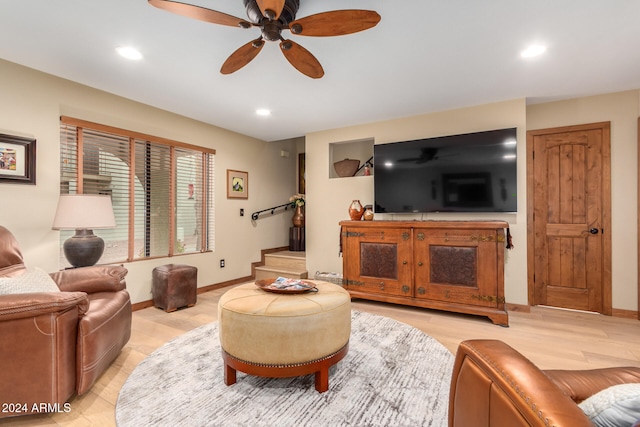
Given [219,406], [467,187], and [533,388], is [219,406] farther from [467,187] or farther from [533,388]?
[467,187]

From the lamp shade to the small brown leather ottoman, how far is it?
0.97 metres

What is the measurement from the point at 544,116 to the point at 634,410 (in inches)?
148

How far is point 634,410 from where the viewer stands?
64 centimetres

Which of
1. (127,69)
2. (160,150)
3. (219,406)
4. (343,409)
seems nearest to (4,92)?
(127,69)

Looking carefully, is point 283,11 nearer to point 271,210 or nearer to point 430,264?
point 430,264

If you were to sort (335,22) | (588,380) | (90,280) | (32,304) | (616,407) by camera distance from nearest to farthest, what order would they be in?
1. (616,407)
2. (588,380)
3. (32,304)
4. (335,22)
5. (90,280)

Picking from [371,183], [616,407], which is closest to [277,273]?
[371,183]

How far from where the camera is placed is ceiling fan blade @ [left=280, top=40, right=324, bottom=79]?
1.79 m

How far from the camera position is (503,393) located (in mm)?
728

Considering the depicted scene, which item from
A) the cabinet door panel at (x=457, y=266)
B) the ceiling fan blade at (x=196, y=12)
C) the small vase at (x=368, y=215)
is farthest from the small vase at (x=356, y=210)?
the ceiling fan blade at (x=196, y=12)

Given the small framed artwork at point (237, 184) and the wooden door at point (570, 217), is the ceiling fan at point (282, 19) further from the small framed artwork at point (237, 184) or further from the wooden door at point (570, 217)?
the wooden door at point (570, 217)

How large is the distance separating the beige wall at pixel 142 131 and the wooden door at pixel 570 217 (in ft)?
12.7

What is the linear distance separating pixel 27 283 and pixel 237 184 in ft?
10.2

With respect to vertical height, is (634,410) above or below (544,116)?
below
